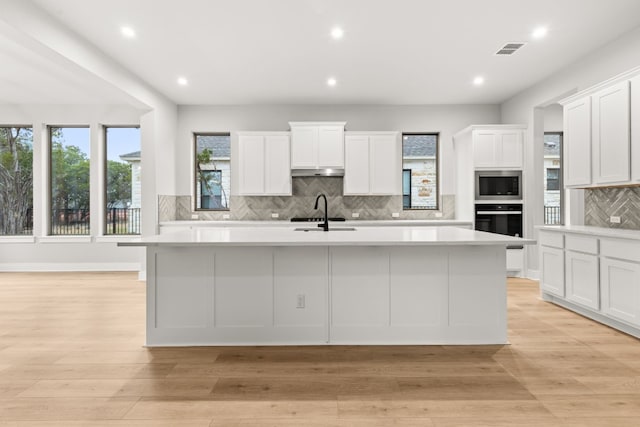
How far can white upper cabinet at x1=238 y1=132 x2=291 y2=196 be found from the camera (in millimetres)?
6414

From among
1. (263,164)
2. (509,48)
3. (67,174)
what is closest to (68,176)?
(67,174)

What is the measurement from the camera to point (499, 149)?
6.00 meters

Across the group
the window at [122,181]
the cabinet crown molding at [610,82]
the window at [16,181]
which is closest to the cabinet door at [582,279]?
the cabinet crown molding at [610,82]

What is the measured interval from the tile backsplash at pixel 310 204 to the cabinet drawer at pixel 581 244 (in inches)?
113

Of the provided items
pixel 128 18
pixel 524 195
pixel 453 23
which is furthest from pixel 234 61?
pixel 524 195

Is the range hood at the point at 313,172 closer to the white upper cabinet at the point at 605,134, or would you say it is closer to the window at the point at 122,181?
the window at the point at 122,181

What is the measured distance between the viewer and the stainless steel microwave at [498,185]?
6000 mm

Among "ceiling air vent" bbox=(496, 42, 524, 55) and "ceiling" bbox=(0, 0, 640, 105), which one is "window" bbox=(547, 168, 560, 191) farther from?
"ceiling air vent" bbox=(496, 42, 524, 55)

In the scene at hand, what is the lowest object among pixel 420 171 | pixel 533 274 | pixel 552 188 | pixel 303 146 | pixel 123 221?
pixel 533 274

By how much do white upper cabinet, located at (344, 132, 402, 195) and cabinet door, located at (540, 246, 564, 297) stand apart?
99.9 inches

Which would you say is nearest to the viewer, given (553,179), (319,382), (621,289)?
(319,382)

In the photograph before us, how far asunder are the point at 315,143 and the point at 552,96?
3.41 metres

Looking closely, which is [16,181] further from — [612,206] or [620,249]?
[612,206]

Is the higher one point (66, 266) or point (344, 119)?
point (344, 119)
